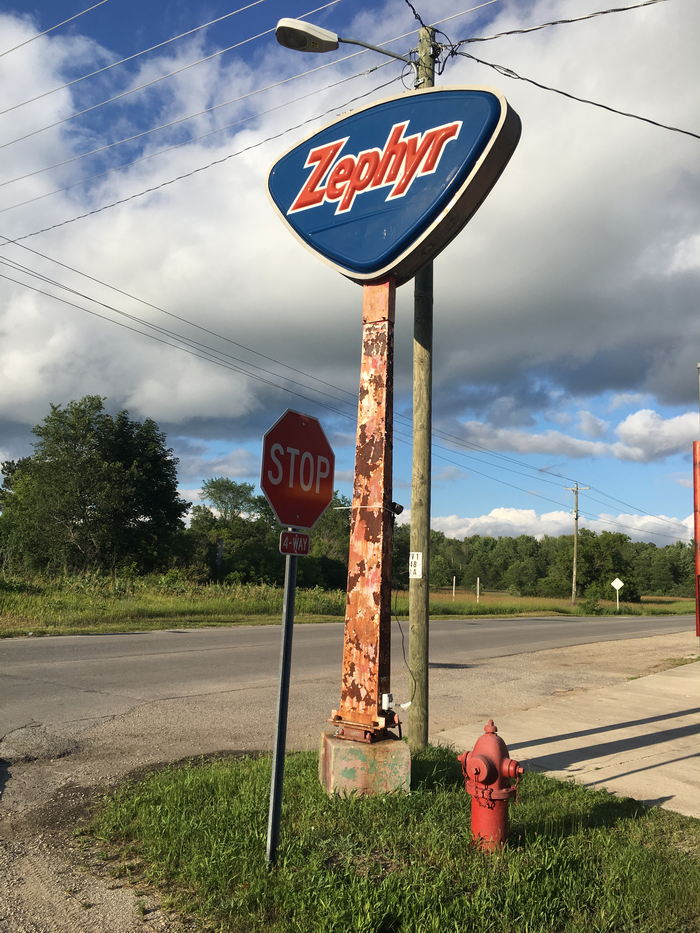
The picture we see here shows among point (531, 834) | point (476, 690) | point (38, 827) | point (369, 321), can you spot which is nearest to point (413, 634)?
point (531, 834)

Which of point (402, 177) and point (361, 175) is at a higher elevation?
point (361, 175)

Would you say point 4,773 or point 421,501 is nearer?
point 4,773

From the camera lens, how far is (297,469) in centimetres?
388

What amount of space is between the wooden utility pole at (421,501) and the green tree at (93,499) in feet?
123

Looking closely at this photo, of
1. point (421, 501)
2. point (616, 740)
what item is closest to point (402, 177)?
point (421, 501)

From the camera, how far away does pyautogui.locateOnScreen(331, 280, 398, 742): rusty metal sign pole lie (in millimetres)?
5168

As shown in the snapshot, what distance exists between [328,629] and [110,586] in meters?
8.96

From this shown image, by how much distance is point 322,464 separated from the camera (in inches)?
159

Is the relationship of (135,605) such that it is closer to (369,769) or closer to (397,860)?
(369,769)

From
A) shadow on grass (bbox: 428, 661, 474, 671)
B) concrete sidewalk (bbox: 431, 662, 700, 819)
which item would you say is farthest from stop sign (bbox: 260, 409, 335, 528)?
shadow on grass (bbox: 428, 661, 474, 671)

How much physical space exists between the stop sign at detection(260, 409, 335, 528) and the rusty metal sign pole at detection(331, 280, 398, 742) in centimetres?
130

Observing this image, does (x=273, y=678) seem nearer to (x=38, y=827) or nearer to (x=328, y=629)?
(x=38, y=827)

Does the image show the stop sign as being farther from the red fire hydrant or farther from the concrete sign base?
the concrete sign base

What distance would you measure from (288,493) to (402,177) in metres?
3.22
